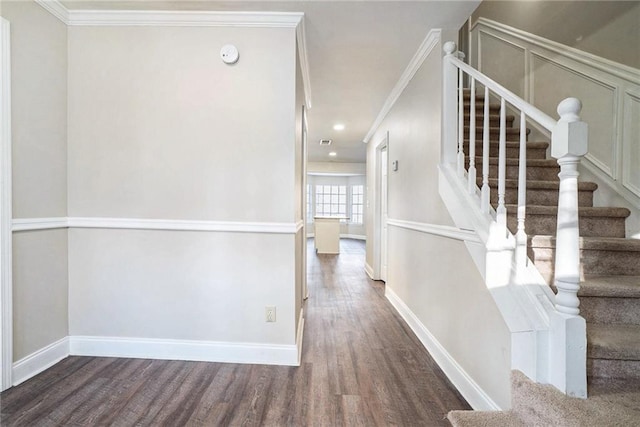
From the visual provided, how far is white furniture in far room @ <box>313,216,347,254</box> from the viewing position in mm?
6922

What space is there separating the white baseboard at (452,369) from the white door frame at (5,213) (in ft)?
8.84

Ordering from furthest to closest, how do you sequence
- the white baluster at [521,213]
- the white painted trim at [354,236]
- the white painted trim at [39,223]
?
1. the white painted trim at [354,236]
2. the white painted trim at [39,223]
3. the white baluster at [521,213]

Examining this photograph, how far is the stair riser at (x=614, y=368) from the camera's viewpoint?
1.19 meters

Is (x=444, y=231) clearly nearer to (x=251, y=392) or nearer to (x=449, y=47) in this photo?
(x=449, y=47)

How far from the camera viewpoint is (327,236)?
694cm

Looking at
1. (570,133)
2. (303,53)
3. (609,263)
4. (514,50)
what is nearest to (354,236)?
(514,50)

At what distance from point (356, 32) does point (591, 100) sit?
5.90ft

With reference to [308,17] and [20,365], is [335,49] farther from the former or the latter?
[20,365]

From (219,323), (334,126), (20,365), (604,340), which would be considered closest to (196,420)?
(219,323)

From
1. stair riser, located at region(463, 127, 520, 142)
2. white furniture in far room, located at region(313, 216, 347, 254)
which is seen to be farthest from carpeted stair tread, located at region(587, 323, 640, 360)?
white furniture in far room, located at region(313, 216, 347, 254)

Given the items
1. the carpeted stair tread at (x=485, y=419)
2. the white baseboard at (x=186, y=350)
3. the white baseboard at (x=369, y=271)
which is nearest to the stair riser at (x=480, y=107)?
the carpeted stair tread at (x=485, y=419)

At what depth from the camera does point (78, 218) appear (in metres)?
2.04

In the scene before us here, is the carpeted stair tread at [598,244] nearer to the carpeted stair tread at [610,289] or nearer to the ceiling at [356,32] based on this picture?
the carpeted stair tread at [610,289]

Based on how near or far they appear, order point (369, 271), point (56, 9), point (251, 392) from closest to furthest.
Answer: point (251, 392) → point (56, 9) → point (369, 271)
